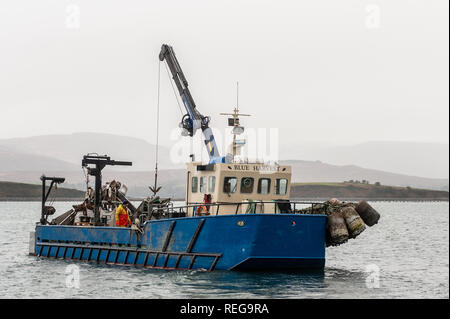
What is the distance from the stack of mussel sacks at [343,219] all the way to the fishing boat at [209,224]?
95mm

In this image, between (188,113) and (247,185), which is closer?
(247,185)

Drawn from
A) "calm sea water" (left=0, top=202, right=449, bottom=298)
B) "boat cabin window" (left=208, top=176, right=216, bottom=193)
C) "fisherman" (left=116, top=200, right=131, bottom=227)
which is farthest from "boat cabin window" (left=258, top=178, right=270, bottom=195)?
"fisherman" (left=116, top=200, right=131, bottom=227)

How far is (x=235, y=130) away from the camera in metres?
26.6

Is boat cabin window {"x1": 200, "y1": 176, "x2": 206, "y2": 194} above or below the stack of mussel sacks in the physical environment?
above

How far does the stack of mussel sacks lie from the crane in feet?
16.5

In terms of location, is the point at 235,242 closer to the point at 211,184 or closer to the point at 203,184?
the point at 211,184

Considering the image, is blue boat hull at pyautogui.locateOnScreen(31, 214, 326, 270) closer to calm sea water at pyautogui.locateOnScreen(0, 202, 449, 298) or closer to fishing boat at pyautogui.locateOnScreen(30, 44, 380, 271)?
fishing boat at pyautogui.locateOnScreen(30, 44, 380, 271)

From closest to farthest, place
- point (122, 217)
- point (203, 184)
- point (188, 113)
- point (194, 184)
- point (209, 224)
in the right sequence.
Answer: point (209, 224)
point (203, 184)
point (194, 184)
point (122, 217)
point (188, 113)

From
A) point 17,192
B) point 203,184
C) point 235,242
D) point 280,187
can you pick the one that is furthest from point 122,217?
point 17,192

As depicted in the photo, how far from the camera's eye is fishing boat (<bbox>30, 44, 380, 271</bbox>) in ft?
76.1

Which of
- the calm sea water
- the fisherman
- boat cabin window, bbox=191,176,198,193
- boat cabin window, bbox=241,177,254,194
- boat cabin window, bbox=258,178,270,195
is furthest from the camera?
the fisherman

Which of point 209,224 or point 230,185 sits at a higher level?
point 230,185

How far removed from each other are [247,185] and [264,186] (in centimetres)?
64

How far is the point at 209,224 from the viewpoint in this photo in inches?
931
